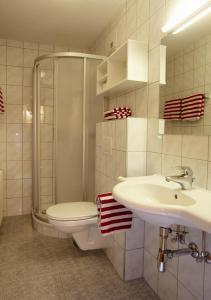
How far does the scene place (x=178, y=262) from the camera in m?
1.35

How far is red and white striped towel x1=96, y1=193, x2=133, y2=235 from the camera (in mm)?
1354

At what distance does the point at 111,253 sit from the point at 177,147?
107 centimetres

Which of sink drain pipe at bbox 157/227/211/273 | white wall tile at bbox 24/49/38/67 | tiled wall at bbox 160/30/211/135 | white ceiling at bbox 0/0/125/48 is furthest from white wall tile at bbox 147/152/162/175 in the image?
white wall tile at bbox 24/49/38/67

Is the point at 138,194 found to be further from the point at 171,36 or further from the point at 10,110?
the point at 10,110

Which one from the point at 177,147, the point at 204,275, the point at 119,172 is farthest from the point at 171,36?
the point at 204,275

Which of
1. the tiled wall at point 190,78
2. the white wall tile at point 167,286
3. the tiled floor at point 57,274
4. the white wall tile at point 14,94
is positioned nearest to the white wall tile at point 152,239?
the white wall tile at point 167,286

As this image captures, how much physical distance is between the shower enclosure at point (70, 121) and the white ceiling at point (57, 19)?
37 cm

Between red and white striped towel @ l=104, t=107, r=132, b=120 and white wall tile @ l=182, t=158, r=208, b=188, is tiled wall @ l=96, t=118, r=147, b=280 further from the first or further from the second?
white wall tile @ l=182, t=158, r=208, b=188

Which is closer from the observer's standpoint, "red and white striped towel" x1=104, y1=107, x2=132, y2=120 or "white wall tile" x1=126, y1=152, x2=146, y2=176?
"white wall tile" x1=126, y1=152, x2=146, y2=176

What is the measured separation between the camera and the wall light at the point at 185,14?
1238 millimetres

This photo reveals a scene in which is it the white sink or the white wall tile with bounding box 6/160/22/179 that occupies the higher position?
the white sink

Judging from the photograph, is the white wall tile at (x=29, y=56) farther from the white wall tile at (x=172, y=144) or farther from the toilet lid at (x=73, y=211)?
the white wall tile at (x=172, y=144)

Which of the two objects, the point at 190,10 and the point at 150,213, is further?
the point at 190,10

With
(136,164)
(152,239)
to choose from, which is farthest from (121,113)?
(152,239)
